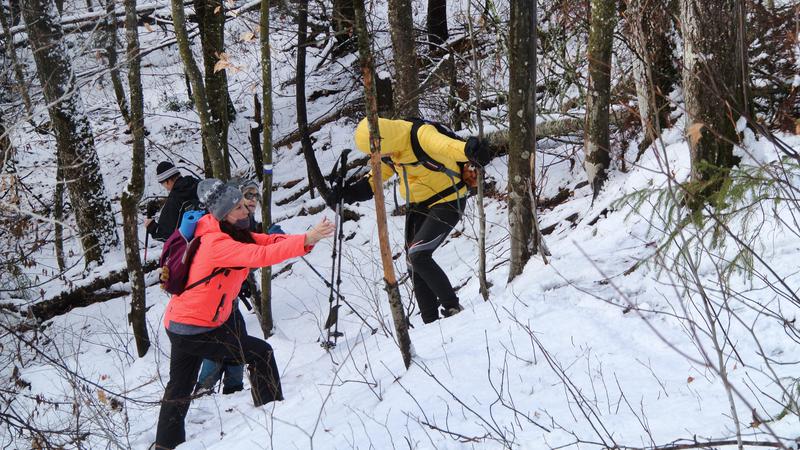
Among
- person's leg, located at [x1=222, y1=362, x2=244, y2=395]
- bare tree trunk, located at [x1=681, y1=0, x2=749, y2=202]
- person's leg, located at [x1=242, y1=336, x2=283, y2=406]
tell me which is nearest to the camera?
bare tree trunk, located at [x1=681, y1=0, x2=749, y2=202]

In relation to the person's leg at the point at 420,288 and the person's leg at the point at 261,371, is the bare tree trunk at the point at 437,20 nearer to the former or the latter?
the person's leg at the point at 420,288

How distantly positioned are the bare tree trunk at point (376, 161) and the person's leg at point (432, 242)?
1.26 meters

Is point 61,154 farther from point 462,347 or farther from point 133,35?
point 462,347

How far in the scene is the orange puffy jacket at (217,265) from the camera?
13.4 ft

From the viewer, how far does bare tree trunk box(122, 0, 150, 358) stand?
7238 millimetres

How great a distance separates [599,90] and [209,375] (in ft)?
15.8

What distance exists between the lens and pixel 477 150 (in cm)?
436

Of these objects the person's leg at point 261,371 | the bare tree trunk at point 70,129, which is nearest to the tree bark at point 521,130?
the person's leg at point 261,371

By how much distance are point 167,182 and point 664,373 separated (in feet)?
16.5

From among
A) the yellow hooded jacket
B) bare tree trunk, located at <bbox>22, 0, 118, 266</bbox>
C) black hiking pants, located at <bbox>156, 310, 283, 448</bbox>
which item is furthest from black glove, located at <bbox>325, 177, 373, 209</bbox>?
bare tree trunk, located at <bbox>22, 0, 118, 266</bbox>

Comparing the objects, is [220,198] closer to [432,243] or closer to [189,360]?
[189,360]

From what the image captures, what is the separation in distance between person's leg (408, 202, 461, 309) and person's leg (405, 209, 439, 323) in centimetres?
17

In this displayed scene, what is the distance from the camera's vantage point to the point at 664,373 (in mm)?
3281

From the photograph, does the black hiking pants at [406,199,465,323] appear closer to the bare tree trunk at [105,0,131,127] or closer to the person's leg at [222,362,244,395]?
the person's leg at [222,362,244,395]
